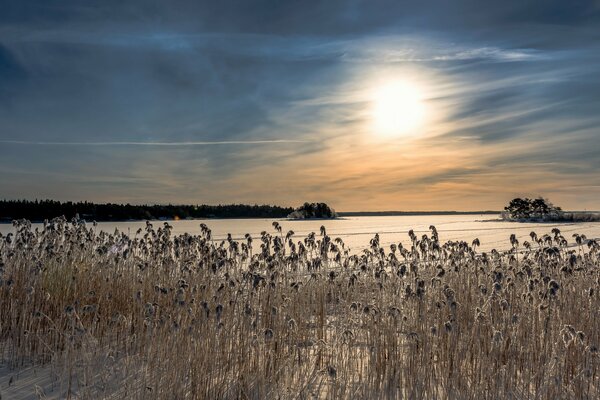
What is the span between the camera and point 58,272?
8172 millimetres

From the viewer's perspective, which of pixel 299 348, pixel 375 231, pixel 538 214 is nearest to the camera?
pixel 299 348

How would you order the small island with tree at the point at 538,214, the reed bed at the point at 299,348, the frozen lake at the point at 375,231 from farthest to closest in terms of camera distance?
the small island with tree at the point at 538,214, the frozen lake at the point at 375,231, the reed bed at the point at 299,348

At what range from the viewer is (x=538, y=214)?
187 feet

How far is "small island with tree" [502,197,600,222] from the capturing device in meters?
54.2

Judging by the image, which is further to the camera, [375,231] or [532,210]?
[532,210]

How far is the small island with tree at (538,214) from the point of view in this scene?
5416cm

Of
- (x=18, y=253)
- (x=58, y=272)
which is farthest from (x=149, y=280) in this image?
(x=18, y=253)

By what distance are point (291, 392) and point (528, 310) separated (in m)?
3.64

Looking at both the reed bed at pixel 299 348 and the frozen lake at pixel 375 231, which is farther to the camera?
the frozen lake at pixel 375 231

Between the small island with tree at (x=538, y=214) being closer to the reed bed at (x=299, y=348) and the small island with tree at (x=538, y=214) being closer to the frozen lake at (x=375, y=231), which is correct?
the frozen lake at (x=375, y=231)

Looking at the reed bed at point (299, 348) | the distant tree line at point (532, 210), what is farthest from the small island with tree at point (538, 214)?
the reed bed at point (299, 348)

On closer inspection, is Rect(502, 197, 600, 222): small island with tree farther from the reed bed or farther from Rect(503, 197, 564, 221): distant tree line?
the reed bed

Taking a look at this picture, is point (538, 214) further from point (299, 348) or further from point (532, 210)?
point (299, 348)

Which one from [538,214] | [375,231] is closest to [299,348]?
[375,231]
